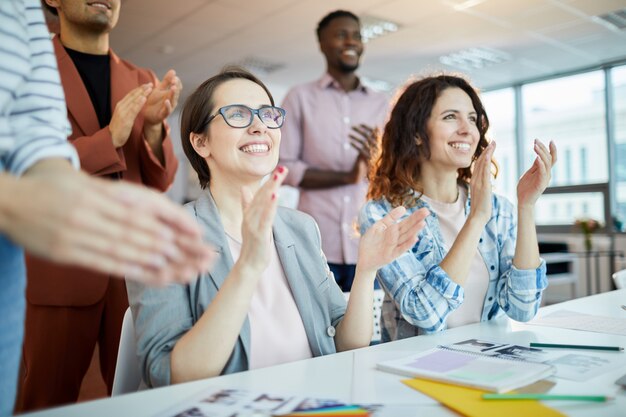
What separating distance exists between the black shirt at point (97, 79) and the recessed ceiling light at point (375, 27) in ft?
13.1

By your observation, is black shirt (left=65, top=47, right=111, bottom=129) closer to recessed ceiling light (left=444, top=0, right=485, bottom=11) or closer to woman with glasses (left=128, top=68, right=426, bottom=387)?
woman with glasses (left=128, top=68, right=426, bottom=387)

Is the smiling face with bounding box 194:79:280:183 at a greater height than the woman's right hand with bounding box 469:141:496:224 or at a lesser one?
greater

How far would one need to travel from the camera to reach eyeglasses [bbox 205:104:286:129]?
1455 mm

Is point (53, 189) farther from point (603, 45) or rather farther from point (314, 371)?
point (603, 45)

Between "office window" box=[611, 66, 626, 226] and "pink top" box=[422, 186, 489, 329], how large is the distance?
6.16 m

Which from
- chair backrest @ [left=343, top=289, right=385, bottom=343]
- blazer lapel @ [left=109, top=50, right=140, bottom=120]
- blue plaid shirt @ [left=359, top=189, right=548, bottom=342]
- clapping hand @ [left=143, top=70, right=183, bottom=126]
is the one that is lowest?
chair backrest @ [left=343, top=289, right=385, bottom=343]

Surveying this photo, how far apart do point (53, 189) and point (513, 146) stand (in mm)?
8377

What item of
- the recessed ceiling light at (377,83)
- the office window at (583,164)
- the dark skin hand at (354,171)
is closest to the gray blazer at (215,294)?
the dark skin hand at (354,171)

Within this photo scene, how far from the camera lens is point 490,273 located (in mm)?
1784

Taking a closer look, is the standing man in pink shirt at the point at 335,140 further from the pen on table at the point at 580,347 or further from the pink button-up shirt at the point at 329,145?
the pen on table at the point at 580,347

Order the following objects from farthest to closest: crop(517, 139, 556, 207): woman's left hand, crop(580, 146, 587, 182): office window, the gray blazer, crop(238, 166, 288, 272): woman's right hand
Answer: crop(580, 146, 587, 182): office window, crop(517, 139, 556, 207): woman's left hand, the gray blazer, crop(238, 166, 288, 272): woman's right hand

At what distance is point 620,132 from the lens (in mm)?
6977

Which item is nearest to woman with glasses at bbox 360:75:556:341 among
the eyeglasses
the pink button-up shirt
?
the eyeglasses

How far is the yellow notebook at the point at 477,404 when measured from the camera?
2.68ft
